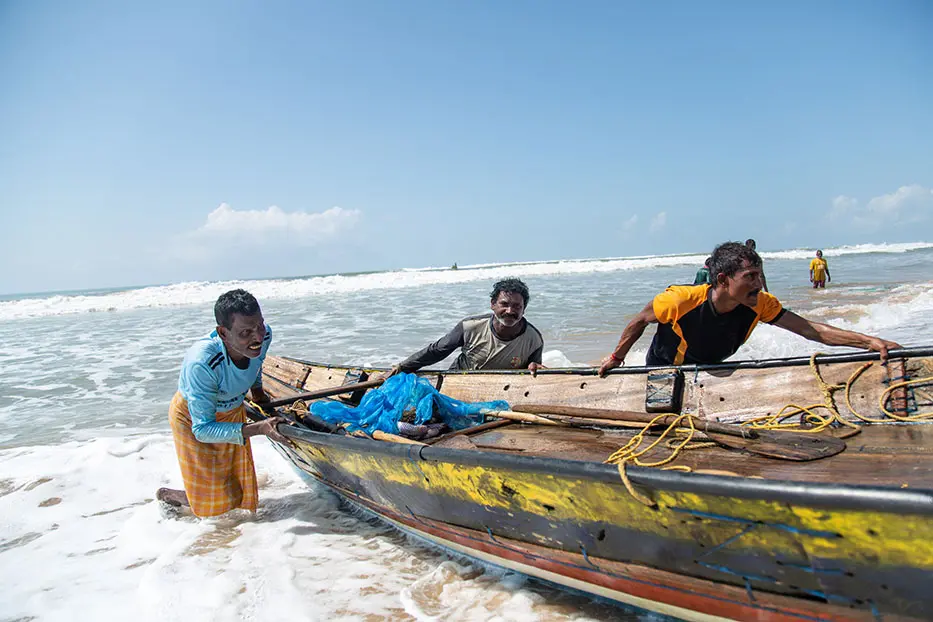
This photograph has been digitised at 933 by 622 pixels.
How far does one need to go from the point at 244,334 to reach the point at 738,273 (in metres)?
2.84

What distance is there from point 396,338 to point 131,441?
21.1ft

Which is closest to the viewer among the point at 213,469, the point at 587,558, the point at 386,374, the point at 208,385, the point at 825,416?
the point at 587,558

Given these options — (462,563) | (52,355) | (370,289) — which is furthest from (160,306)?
(462,563)

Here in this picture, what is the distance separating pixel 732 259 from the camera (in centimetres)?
318

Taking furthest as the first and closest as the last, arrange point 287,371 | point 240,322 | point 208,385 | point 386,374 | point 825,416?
point 287,371 → point 386,374 → point 208,385 → point 240,322 → point 825,416

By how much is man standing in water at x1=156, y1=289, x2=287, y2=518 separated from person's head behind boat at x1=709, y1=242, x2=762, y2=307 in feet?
8.95

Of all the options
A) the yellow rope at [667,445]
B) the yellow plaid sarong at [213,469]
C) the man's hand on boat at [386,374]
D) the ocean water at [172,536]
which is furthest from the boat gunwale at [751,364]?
the yellow plaid sarong at [213,469]

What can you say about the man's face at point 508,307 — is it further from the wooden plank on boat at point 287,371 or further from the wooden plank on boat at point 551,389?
the wooden plank on boat at point 287,371

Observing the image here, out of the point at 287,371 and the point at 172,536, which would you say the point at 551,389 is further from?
the point at 287,371

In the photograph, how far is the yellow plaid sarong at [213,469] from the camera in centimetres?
349

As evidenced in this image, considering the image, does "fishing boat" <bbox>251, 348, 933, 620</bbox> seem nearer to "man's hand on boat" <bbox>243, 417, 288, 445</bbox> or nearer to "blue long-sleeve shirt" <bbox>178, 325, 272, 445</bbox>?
"man's hand on boat" <bbox>243, 417, 288, 445</bbox>

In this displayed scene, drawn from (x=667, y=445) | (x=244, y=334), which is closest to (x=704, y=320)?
(x=667, y=445)

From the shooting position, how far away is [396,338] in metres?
11.5

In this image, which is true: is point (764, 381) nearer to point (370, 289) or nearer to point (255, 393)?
point (255, 393)
